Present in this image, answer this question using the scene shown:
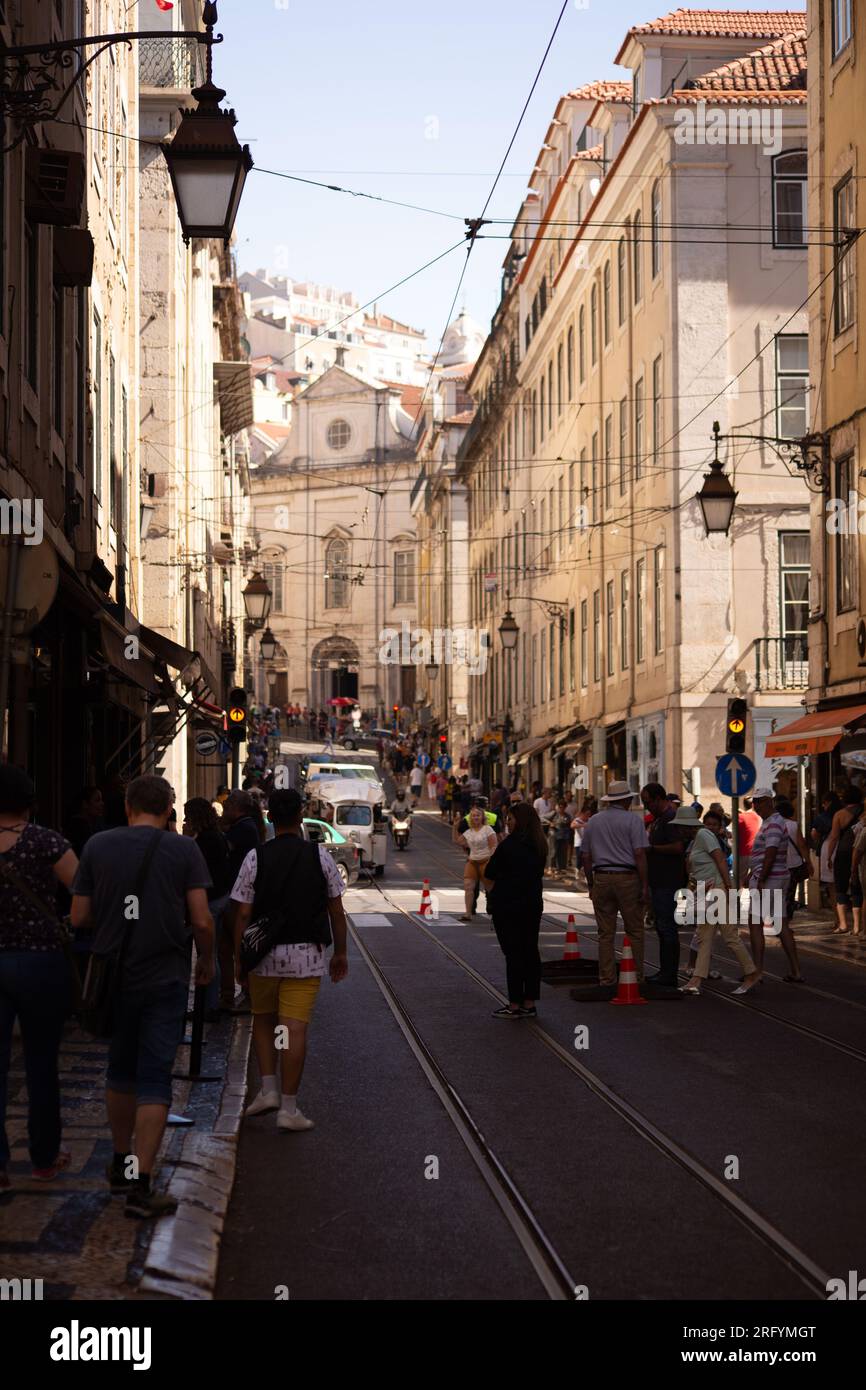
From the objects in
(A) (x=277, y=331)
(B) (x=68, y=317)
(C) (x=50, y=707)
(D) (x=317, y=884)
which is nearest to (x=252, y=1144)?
(D) (x=317, y=884)

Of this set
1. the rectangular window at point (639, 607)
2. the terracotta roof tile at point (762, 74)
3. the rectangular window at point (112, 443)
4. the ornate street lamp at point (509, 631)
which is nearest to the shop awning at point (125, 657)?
the rectangular window at point (112, 443)

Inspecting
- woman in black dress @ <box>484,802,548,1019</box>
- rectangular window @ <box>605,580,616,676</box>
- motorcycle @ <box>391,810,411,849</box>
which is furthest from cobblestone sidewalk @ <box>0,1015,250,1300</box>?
motorcycle @ <box>391,810,411,849</box>

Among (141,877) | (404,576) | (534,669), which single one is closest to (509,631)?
(534,669)

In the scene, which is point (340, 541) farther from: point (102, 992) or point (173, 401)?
point (102, 992)

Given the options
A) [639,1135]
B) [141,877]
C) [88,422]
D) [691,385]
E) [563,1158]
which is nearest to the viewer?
[141,877]

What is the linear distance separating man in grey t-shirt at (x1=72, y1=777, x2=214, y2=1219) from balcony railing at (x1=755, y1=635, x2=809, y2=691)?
2775 cm

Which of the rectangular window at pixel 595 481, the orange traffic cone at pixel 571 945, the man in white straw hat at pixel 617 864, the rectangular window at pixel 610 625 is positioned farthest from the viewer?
the rectangular window at pixel 595 481

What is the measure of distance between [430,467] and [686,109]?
64.4 metres

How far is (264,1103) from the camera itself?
988cm

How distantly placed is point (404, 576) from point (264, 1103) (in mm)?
102649

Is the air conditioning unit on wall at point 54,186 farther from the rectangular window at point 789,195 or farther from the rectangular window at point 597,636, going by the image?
the rectangular window at point 597,636

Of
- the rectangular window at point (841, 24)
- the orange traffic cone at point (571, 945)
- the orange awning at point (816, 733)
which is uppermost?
the rectangular window at point (841, 24)

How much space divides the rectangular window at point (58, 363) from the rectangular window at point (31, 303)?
1.53m

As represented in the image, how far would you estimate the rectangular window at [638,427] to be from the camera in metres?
38.5
